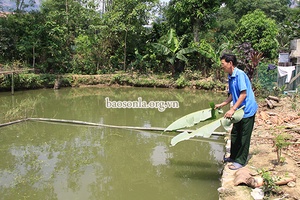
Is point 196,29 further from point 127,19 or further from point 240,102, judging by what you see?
point 240,102

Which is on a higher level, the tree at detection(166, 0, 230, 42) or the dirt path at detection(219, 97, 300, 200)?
the tree at detection(166, 0, 230, 42)

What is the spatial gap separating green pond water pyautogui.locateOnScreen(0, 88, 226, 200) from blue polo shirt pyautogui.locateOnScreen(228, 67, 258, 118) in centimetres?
126

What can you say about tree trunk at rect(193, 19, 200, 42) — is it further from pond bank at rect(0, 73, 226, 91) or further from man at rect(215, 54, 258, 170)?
man at rect(215, 54, 258, 170)

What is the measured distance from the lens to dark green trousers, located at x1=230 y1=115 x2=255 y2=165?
3484 mm

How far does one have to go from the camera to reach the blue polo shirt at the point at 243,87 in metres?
3.36

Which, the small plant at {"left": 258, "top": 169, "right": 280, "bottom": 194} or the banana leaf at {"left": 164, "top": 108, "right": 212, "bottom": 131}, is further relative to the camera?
the banana leaf at {"left": 164, "top": 108, "right": 212, "bottom": 131}

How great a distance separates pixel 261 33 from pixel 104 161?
39.8 ft

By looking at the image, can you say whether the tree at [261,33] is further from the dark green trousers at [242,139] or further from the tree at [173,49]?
the dark green trousers at [242,139]

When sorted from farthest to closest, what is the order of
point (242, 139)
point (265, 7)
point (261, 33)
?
point (265, 7) → point (261, 33) → point (242, 139)

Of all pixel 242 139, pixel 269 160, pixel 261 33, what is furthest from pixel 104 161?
pixel 261 33

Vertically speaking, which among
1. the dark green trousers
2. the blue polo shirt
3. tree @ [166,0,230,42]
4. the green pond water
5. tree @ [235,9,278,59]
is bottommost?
the green pond water

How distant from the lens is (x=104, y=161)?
5.05m

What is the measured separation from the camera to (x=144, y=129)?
6906 mm

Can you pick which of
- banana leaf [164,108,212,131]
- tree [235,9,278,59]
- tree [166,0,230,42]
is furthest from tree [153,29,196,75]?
banana leaf [164,108,212,131]
